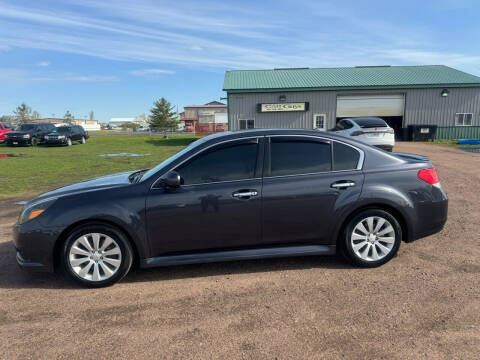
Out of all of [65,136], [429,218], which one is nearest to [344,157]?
[429,218]

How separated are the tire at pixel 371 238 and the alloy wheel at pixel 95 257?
2.65 metres

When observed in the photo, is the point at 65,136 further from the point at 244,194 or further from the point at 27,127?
the point at 244,194

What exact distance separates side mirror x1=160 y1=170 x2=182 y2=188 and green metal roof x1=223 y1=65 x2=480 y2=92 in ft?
72.7

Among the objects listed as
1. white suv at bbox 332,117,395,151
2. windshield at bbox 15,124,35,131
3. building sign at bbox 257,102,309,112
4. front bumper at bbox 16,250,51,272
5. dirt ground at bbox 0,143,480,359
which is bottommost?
dirt ground at bbox 0,143,480,359

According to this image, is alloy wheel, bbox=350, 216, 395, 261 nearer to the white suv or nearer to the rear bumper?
the rear bumper

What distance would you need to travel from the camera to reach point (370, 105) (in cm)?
2506

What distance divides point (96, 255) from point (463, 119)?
1136 inches

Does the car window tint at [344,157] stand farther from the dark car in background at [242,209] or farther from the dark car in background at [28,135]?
the dark car in background at [28,135]

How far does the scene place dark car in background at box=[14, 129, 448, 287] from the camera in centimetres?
351

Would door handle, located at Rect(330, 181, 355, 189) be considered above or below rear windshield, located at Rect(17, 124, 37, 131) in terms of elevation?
below

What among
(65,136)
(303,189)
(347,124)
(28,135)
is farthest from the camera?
(65,136)

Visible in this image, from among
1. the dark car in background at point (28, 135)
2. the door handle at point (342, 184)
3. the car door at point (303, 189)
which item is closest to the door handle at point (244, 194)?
the car door at point (303, 189)

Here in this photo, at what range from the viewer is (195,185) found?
142 inches

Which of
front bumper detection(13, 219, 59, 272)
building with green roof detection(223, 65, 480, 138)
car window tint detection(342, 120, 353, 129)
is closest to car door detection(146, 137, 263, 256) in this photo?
front bumper detection(13, 219, 59, 272)
